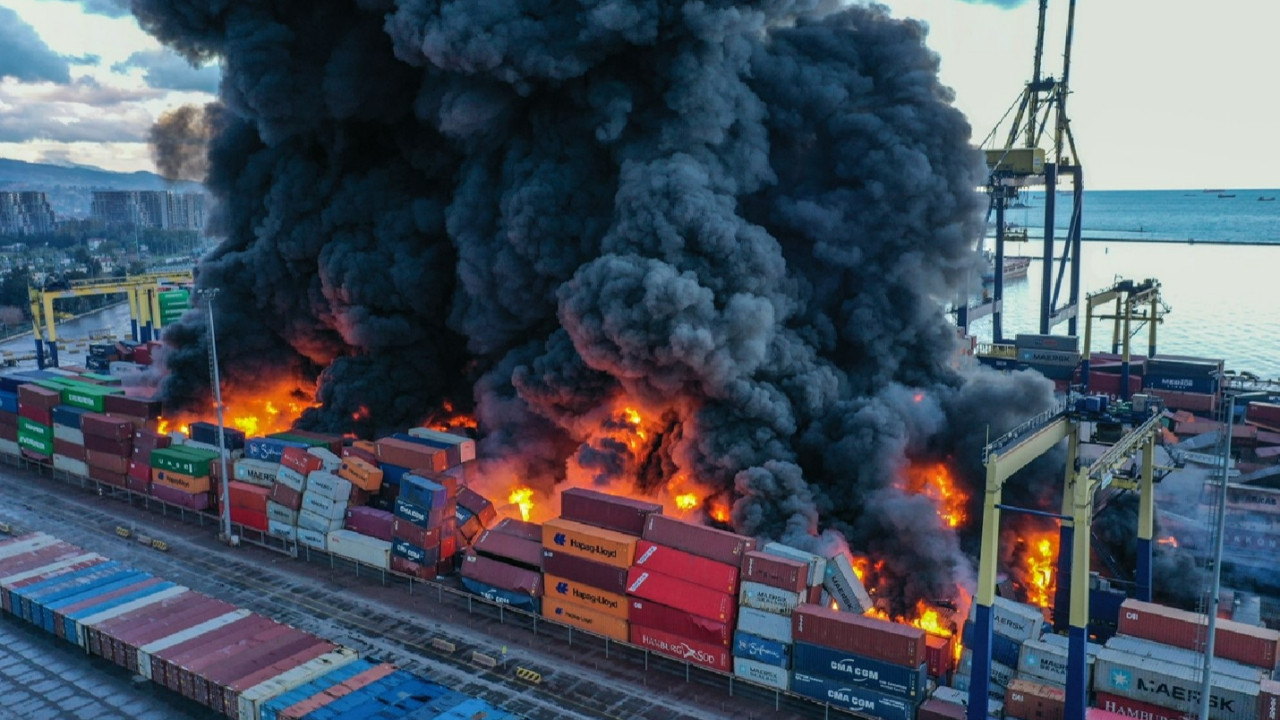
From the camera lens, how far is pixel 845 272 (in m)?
61.1

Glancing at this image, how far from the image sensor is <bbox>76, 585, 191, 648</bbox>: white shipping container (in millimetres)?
41469

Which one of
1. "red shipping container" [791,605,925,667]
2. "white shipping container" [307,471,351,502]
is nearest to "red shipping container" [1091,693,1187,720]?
"red shipping container" [791,605,925,667]

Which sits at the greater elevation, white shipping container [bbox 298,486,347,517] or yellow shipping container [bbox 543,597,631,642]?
white shipping container [bbox 298,486,347,517]

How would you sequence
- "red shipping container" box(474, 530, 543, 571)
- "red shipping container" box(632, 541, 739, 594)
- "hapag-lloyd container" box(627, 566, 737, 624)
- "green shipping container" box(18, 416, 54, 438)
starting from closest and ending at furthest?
1. "hapag-lloyd container" box(627, 566, 737, 624)
2. "red shipping container" box(632, 541, 739, 594)
3. "red shipping container" box(474, 530, 543, 571)
4. "green shipping container" box(18, 416, 54, 438)

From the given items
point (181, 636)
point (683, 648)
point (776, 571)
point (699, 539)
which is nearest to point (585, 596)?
point (683, 648)

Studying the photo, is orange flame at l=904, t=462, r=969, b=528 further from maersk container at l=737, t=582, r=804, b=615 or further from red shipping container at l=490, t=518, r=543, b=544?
red shipping container at l=490, t=518, r=543, b=544

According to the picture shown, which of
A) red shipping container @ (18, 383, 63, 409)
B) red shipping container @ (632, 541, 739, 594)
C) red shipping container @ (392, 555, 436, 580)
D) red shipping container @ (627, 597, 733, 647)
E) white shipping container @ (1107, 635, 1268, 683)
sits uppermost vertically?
red shipping container @ (18, 383, 63, 409)

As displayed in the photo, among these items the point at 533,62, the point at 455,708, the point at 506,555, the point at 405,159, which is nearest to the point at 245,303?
the point at 405,159

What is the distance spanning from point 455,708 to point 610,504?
13.9 m

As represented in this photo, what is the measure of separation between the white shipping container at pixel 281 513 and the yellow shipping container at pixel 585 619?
17.9 m

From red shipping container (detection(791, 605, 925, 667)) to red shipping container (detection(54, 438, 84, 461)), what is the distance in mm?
52963

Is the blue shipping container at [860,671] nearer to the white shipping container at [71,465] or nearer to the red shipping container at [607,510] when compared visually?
the red shipping container at [607,510]

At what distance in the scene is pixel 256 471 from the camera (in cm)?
5778

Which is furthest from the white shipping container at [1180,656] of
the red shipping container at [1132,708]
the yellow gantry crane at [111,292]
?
the yellow gantry crane at [111,292]
